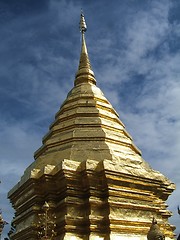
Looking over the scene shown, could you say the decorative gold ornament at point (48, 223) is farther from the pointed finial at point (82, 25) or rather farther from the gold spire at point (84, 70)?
the pointed finial at point (82, 25)

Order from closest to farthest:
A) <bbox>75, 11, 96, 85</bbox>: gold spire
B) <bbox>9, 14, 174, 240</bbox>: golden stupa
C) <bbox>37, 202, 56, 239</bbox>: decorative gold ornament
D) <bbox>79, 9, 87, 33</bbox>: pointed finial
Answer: <bbox>37, 202, 56, 239</bbox>: decorative gold ornament < <bbox>9, 14, 174, 240</bbox>: golden stupa < <bbox>75, 11, 96, 85</bbox>: gold spire < <bbox>79, 9, 87, 33</bbox>: pointed finial

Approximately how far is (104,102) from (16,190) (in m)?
4.66

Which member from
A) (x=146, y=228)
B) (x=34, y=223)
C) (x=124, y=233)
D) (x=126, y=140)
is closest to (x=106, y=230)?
(x=124, y=233)

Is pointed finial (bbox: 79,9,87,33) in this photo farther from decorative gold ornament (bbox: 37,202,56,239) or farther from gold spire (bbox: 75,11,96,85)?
decorative gold ornament (bbox: 37,202,56,239)

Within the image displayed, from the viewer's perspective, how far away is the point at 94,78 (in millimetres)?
16281

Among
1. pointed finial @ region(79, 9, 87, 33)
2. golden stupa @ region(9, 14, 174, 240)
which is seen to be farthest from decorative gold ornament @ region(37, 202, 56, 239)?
pointed finial @ region(79, 9, 87, 33)

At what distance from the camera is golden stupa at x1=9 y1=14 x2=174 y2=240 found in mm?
10430

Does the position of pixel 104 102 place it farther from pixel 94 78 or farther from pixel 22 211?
pixel 22 211

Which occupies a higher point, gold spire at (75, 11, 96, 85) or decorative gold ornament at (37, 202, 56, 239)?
gold spire at (75, 11, 96, 85)

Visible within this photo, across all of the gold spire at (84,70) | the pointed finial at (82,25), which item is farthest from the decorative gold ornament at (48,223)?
the pointed finial at (82,25)

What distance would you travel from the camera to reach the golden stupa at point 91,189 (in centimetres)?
1043

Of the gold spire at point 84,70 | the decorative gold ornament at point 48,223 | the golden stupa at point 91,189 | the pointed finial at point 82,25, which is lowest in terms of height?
the decorative gold ornament at point 48,223

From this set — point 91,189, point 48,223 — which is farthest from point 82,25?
point 48,223

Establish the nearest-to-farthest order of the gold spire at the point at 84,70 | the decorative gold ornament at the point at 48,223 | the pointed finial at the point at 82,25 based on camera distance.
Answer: the decorative gold ornament at the point at 48,223 → the gold spire at the point at 84,70 → the pointed finial at the point at 82,25
